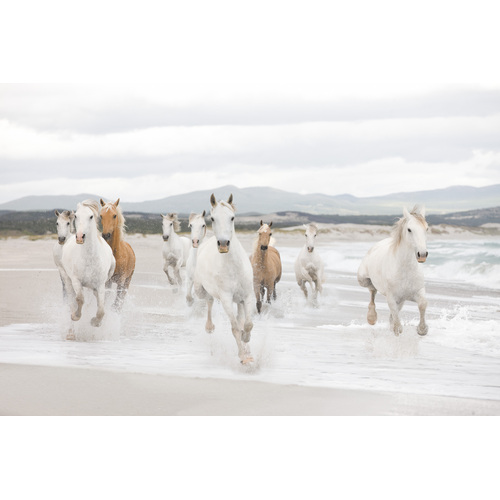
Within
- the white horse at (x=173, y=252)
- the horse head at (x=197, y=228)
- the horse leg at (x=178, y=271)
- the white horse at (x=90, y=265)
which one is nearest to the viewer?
the white horse at (x=90, y=265)

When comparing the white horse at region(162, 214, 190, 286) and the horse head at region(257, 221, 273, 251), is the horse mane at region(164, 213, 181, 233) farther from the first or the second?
the horse head at region(257, 221, 273, 251)

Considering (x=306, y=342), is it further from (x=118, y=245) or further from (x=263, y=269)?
(x=118, y=245)

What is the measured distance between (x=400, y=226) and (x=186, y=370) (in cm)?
197

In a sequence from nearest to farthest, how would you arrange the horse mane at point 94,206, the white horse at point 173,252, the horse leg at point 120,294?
the horse mane at point 94,206 < the horse leg at point 120,294 < the white horse at point 173,252

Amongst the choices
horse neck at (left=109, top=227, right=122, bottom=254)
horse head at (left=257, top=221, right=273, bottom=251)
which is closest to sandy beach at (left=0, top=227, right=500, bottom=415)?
horse head at (left=257, top=221, right=273, bottom=251)

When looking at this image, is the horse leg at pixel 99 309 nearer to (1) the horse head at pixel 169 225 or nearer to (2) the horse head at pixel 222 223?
(2) the horse head at pixel 222 223

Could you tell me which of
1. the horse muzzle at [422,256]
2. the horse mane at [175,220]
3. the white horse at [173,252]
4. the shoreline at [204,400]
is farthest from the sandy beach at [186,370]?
the white horse at [173,252]

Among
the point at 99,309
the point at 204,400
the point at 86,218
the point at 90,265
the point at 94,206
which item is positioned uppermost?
the point at 94,206

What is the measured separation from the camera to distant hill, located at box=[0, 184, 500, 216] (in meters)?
5.93

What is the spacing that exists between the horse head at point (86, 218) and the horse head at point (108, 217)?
7cm

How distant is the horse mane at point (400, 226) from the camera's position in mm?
4668

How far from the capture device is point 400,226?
4914mm

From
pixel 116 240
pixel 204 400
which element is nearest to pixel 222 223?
pixel 204 400

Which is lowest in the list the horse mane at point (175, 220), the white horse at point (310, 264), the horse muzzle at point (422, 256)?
the white horse at point (310, 264)
